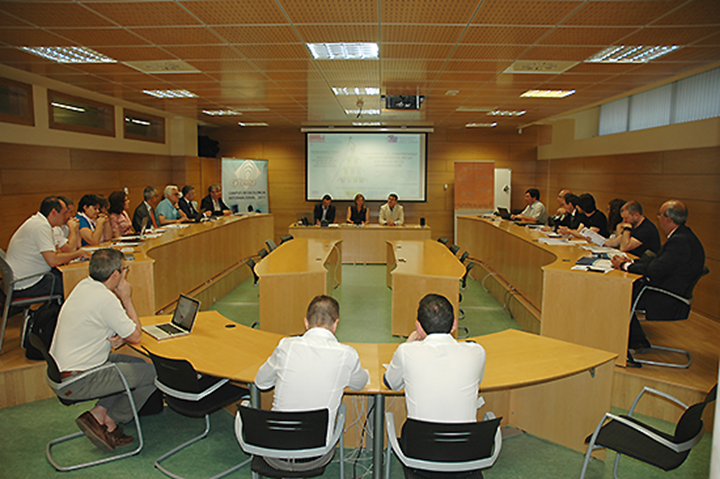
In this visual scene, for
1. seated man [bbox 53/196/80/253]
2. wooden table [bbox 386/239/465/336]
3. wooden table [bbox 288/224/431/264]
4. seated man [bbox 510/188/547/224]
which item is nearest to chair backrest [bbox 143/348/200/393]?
seated man [bbox 53/196/80/253]

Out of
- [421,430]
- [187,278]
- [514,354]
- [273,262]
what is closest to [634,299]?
[514,354]

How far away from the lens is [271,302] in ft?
17.2

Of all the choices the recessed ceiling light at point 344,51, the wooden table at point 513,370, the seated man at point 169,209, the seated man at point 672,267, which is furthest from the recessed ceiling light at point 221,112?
the seated man at point 672,267

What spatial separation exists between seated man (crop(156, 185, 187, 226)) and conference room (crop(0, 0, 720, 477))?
0.66 metres

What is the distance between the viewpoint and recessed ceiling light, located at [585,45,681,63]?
458 centimetres

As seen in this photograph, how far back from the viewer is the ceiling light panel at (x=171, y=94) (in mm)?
7146

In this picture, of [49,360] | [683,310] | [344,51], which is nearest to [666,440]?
[683,310]

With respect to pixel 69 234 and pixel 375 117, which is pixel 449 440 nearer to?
pixel 69 234

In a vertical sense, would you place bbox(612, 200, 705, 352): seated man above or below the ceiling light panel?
below

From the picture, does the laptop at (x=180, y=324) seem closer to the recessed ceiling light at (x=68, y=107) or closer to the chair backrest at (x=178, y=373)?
the chair backrest at (x=178, y=373)

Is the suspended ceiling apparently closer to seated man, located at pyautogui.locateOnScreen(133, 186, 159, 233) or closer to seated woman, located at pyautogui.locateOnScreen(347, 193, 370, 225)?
seated man, located at pyautogui.locateOnScreen(133, 186, 159, 233)

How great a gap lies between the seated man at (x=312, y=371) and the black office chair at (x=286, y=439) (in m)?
0.08

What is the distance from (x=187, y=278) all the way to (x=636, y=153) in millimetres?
7128

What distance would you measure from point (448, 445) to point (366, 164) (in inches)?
389
